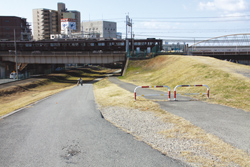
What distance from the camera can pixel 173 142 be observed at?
8250 millimetres

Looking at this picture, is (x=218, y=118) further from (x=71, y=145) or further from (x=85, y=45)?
(x=85, y=45)

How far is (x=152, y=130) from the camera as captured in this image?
970 cm

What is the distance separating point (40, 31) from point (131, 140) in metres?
148

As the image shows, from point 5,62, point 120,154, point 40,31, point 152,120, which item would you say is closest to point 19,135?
point 120,154

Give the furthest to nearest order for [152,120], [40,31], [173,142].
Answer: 1. [40,31]
2. [152,120]
3. [173,142]

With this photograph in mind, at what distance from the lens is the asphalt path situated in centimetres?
848

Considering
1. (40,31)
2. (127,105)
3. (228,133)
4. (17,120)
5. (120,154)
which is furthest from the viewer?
(40,31)

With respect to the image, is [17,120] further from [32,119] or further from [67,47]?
[67,47]

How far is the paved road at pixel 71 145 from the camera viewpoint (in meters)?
6.93

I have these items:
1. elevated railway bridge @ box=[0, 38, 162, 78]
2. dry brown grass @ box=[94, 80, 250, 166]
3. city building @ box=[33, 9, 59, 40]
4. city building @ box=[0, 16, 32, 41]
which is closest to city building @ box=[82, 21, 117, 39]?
city building @ box=[33, 9, 59, 40]

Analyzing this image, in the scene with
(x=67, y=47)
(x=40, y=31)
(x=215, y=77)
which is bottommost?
(x=215, y=77)

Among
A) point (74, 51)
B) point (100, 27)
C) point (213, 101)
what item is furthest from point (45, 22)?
point (213, 101)

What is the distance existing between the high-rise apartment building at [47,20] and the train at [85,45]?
8137 centimetres

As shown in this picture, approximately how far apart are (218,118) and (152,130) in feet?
12.0
